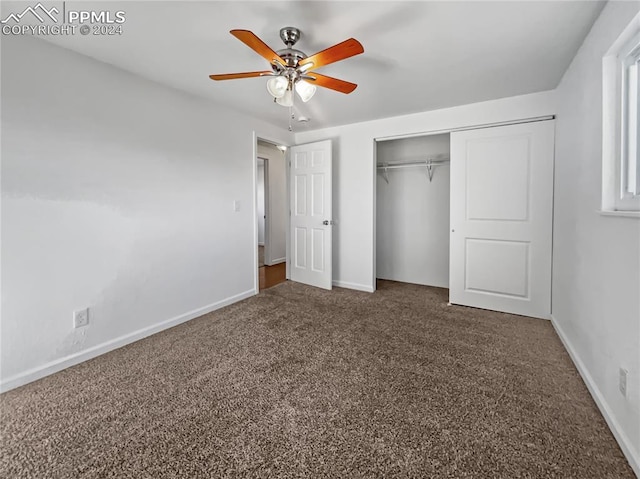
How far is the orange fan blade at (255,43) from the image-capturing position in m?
1.42

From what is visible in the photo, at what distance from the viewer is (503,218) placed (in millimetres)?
3162

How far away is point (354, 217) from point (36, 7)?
11.0ft

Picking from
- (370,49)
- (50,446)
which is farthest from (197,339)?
(370,49)

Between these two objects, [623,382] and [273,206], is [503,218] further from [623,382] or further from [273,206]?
[273,206]

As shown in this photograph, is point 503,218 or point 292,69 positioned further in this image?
point 503,218

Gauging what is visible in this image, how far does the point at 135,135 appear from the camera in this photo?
8.30 feet

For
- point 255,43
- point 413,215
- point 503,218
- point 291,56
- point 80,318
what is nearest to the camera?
point 255,43

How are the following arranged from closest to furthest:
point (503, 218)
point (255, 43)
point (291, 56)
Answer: point (255, 43) < point (291, 56) < point (503, 218)

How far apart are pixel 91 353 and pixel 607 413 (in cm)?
334

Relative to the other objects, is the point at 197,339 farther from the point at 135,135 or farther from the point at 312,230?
the point at 312,230

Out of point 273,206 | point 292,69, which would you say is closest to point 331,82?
point 292,69

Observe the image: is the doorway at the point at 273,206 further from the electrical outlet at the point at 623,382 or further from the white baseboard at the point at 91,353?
the electrical outlet at the point at 623,382

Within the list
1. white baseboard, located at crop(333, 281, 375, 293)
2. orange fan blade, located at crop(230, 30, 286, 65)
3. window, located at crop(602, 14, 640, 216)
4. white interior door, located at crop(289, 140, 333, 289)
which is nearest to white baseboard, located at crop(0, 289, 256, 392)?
white interior door, located at crop(289, 140, 333, 289)

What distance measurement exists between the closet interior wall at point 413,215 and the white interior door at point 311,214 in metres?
1.06
